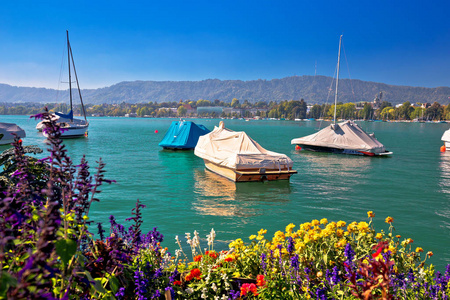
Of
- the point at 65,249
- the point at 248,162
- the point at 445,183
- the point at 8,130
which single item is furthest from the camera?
the point at 8,130

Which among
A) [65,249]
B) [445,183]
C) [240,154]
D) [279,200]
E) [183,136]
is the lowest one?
[279,200]

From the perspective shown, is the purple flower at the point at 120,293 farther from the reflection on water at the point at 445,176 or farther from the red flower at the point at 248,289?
the reflection on water at the point at 445,176

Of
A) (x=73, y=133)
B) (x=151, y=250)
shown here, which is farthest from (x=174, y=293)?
(x=73, y=133)

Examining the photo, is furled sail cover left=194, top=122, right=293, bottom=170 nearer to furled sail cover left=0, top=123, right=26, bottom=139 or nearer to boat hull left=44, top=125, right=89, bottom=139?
furled sail cover left=0, top=123, right=26, bottom=139

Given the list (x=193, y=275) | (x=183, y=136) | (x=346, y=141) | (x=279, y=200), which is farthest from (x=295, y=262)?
(x=346, y=141)

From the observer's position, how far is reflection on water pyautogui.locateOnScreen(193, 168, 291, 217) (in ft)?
47.7

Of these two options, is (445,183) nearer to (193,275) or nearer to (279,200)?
(279,200)

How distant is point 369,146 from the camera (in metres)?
35.5

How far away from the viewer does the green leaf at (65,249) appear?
Answer: 2.18 metres

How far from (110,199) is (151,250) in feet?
41.2

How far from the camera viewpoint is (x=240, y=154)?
1884cm

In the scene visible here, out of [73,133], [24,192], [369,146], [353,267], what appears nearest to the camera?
[24,192]

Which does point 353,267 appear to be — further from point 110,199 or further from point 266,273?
point 110,199

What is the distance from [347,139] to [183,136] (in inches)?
705
